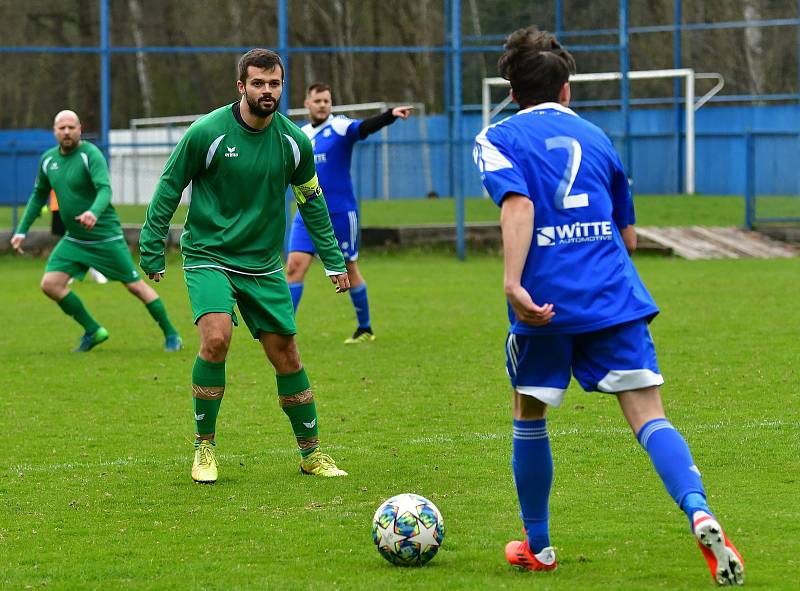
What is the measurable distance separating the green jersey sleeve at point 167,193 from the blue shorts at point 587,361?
228 cm

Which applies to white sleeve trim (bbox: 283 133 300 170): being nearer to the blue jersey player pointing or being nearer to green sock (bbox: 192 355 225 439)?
green sock (bbox: 192 355 225 439)

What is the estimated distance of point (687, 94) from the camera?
95.5ft

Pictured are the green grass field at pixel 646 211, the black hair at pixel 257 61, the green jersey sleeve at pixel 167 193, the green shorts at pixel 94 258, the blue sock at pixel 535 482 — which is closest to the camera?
the blue sock at pixel 535 482

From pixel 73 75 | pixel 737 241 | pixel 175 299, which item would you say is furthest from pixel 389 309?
pixel 73 75

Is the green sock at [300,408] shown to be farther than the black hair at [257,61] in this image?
Yes

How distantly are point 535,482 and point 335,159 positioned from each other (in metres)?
7.09

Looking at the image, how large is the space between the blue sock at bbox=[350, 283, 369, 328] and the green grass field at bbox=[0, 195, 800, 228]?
38.0ft

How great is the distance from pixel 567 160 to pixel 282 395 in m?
2.58

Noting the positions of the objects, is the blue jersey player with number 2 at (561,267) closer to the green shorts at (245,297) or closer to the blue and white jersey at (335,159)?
the green shorts at (245,297)

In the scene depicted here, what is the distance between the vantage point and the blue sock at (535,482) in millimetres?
4781

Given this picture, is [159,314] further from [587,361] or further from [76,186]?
[587,361]

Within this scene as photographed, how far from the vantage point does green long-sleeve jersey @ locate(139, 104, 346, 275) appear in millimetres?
6414

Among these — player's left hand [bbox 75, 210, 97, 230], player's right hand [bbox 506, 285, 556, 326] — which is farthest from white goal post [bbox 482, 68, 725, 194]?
player's right hand [bbox 506, 285, 556, 326]

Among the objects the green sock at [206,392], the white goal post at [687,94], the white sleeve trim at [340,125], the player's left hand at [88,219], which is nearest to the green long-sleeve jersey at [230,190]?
the green sock at [206,392]
